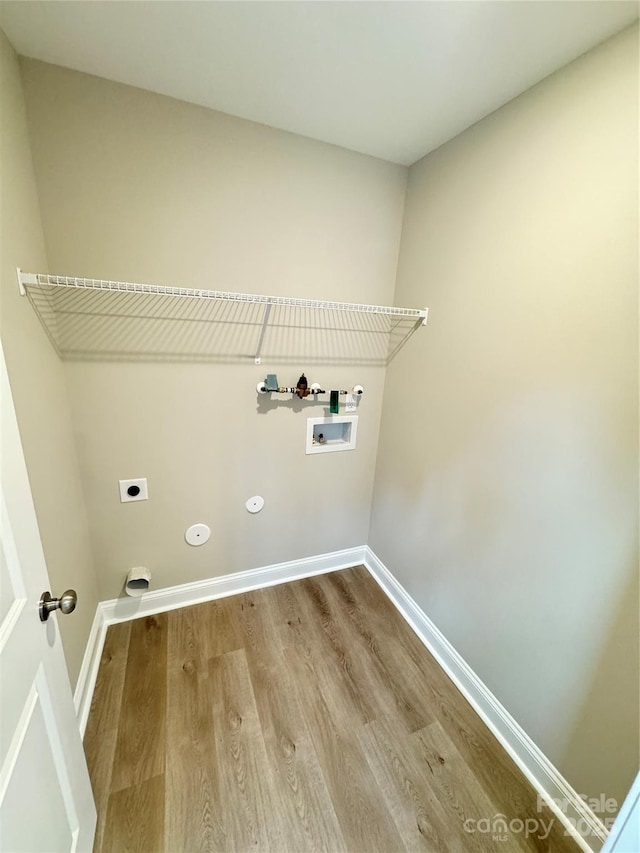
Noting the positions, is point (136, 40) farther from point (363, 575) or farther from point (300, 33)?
point (363, 575)

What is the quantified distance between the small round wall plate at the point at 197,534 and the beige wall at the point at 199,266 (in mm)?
42

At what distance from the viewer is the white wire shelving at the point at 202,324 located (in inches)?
53.3

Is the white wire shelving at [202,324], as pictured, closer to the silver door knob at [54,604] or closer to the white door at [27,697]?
the white door at [27,697]

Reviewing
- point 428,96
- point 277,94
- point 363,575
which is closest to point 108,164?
point 277,94

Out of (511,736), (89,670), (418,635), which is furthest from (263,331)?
(511,736)

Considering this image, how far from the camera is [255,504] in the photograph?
2.00 meters

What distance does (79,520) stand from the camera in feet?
A: 5.07

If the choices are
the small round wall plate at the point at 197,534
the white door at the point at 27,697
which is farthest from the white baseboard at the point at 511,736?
the white door at the point at 27,697

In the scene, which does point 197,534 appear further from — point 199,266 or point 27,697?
point 199,266

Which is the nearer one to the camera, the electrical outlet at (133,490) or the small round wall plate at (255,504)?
the electrical outlet at (133,490)

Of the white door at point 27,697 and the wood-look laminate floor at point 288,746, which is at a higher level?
the white door at point 27,697

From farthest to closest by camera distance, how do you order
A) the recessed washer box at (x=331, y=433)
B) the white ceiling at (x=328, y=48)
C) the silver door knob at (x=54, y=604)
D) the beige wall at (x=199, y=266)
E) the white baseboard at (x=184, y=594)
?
the recessed washer box at (x=331, y=433)
the white baseboard at (x=184, y=594)
the beige wall at (x=199, y=266)
the white ceiling at (x=328, y=48)
the silver door knob at (x=54, y=604)

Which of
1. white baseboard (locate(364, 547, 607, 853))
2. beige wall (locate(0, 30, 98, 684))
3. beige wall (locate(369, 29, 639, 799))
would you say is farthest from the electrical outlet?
white baseboard (locate(364, 547, 607, 853))

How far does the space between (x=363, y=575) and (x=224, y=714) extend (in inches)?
45.8
